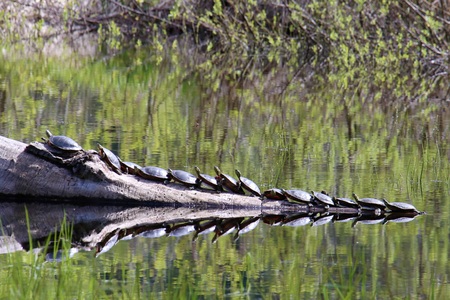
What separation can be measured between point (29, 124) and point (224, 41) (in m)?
9.06

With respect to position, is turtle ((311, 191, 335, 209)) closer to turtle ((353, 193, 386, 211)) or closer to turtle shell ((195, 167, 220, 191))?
turtle ((353, 193, 386, 211))

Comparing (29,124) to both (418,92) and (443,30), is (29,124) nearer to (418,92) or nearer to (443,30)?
(418,92)

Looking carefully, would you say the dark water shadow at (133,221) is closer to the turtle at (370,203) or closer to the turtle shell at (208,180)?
the turtle at (370,203)

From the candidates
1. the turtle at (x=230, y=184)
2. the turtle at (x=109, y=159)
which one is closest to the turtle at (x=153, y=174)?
the turtle at (x=109, y=159)

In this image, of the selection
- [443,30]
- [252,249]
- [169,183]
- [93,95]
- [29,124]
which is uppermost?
[443,30]

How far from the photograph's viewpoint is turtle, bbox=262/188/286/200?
516cm

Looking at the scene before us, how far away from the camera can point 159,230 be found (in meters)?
4.65

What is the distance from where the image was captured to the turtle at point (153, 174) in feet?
17.2

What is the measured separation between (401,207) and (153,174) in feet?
4.29

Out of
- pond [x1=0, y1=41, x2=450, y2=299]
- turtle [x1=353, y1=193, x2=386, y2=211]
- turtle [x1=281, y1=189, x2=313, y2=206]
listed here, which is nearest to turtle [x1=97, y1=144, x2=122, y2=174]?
pond [x1=0, y1=41, x2=450, y2=299]

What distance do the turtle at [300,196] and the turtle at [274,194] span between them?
3 cm

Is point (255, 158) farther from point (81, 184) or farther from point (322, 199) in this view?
point (81, 184)

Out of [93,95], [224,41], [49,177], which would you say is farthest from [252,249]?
[224,41]

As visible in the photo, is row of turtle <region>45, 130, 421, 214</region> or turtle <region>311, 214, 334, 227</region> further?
row of turtle <region>45, 130, 421, 214</region>
